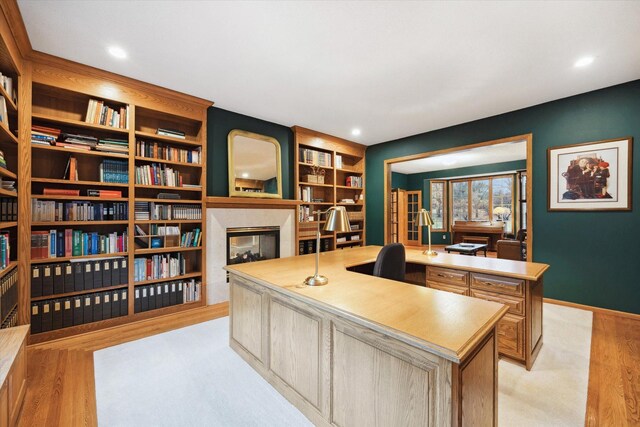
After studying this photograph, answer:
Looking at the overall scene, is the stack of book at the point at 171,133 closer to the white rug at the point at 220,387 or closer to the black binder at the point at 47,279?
the black binder at the point at 47,279

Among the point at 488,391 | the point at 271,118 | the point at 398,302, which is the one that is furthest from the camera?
the point at 271,118

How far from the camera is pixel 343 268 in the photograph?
241cm

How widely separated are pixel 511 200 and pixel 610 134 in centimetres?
588

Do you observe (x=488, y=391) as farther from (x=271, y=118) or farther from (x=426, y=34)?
(x=271, y=118)

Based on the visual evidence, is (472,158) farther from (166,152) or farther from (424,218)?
(166,152)

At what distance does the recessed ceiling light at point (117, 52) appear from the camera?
2420 mm

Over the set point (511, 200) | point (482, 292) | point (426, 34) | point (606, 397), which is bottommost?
point (606, 397)

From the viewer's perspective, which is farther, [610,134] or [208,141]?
[208,141]

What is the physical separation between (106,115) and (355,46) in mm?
2691

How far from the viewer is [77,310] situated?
2.71 m

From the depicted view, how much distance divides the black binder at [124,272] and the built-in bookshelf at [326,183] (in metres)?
2.40

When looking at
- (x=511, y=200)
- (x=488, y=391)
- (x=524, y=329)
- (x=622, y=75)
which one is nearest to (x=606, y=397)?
(x=524, y=329)

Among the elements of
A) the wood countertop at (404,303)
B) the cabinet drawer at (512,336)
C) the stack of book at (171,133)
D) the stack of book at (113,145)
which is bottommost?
the cabinet drawer at (512,336)

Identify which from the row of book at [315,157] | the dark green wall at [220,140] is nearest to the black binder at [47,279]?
the dark green wall at [220,140]
